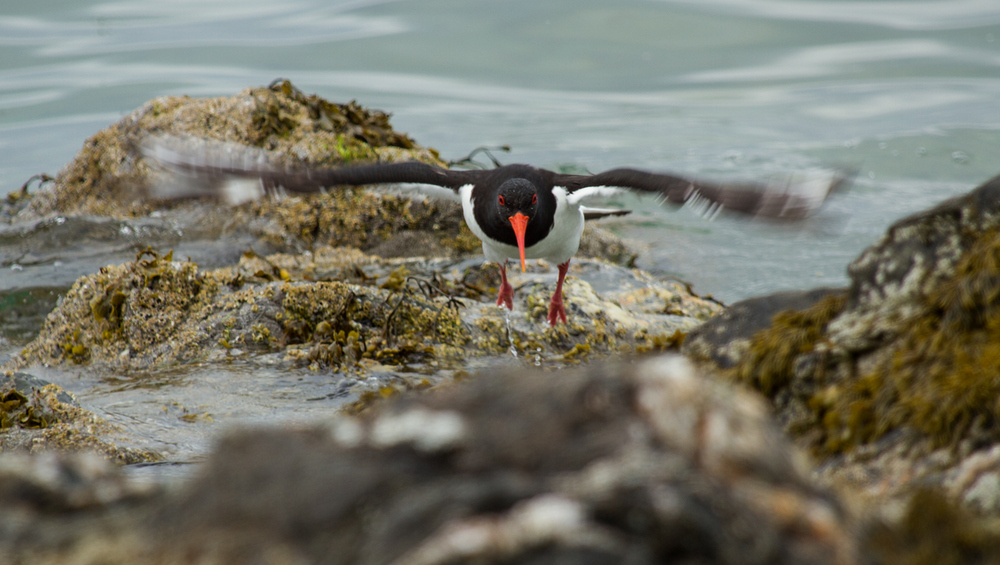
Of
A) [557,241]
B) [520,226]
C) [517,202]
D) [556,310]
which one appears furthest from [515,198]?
[556,310]

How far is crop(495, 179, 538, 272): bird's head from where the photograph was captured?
7398 millimetres

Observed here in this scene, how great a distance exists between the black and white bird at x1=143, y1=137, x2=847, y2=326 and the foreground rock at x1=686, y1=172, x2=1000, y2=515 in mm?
3335

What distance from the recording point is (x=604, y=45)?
23453 mm

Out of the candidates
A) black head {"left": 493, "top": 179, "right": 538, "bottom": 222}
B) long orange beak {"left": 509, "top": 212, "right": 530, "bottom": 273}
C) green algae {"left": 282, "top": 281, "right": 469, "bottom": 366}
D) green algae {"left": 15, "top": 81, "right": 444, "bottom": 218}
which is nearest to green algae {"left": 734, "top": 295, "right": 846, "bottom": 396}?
green algae {"left": 282, "top": 281, "right": 469, "bottom": 366}

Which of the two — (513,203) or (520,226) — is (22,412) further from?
(513,203)

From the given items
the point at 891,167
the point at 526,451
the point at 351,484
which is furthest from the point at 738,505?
the point at 891,167

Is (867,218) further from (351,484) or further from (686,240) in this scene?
(351,484)

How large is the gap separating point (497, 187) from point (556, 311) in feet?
5.06

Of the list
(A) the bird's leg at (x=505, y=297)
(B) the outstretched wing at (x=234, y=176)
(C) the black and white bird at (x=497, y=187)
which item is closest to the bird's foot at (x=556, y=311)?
(C) the black and white bird at (x=497, y=187)

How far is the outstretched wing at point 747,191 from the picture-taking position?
5289mm

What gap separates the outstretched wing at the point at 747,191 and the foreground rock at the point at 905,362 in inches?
94.7

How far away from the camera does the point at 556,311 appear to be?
267 inches

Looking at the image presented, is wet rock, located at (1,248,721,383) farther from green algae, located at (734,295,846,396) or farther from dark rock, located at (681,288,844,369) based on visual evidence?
green algae, located at (734,295,846,396)

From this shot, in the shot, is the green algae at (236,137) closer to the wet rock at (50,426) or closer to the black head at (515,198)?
the black head at (515,198)
